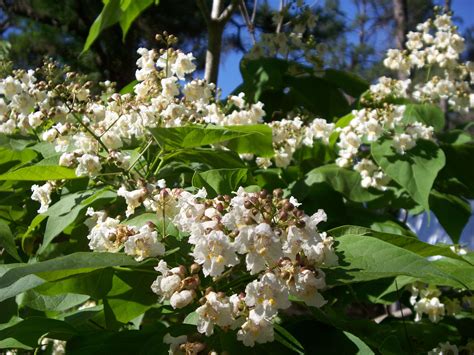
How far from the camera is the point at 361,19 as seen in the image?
51.5ft

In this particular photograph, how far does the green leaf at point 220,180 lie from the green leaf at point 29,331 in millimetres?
343

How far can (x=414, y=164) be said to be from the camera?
1795 millimetres

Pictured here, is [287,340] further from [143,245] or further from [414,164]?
[414,164]

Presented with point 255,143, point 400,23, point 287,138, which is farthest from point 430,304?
point 400,23

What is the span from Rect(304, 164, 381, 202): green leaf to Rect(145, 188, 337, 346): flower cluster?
89 centimetres

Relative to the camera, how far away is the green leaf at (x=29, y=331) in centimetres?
98

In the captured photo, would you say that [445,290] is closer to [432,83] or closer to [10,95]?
[432,83]

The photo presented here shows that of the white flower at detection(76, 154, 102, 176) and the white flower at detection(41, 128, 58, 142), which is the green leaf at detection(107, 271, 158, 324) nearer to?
the white flower at detection(76, 154, 102, 176)

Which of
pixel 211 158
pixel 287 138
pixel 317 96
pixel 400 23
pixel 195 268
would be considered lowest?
pixel 195 268

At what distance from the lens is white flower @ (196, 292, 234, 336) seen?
0.86 metres

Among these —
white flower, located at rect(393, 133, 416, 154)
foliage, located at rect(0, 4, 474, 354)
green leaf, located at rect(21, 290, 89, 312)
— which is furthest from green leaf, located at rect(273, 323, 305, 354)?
white flower, located at rect(393, 133, 416, 154)

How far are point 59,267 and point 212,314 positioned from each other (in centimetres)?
21

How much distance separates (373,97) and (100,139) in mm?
1019

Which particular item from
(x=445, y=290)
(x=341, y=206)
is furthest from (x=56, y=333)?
(x=445, y=290)
